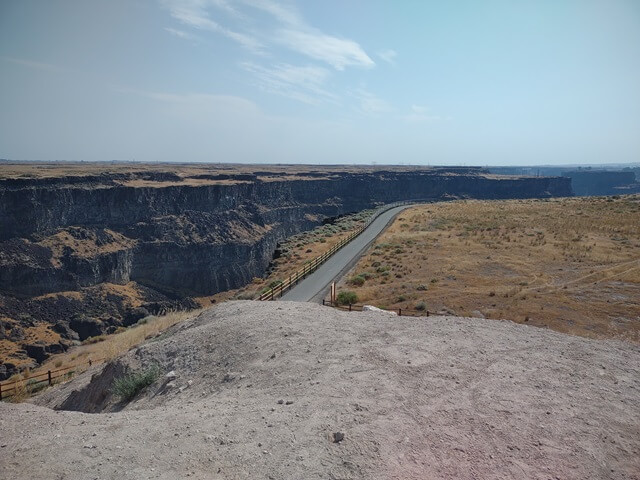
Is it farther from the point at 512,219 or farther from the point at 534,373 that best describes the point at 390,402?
the point at 512,219

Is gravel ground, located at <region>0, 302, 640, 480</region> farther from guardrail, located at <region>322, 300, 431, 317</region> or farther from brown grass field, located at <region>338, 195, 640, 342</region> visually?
brown grass field, located at <region>338, 195, 640, 342</region>

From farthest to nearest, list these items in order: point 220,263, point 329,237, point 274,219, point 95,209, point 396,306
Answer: point 274,219
point 220,263
point 95,209
point 329,237
point 396,306

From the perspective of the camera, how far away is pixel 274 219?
338 ft

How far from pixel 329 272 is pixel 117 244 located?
51970 mm

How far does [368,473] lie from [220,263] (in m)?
76.9

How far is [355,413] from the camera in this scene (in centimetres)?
831

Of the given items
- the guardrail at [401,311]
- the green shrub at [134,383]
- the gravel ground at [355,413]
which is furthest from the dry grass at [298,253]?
the gravel ground at [355,413]

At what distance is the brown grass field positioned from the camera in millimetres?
19172

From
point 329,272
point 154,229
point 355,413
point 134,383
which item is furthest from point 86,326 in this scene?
point 355,413

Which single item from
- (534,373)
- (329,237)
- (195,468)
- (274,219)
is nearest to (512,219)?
(329,237)

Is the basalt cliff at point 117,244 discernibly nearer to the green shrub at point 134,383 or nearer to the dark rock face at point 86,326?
the dark rock face at point 86,326

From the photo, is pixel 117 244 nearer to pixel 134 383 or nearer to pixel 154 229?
pixel 154 229

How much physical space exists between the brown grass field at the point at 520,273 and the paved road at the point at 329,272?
1071mm

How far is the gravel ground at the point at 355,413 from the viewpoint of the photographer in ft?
23.2
